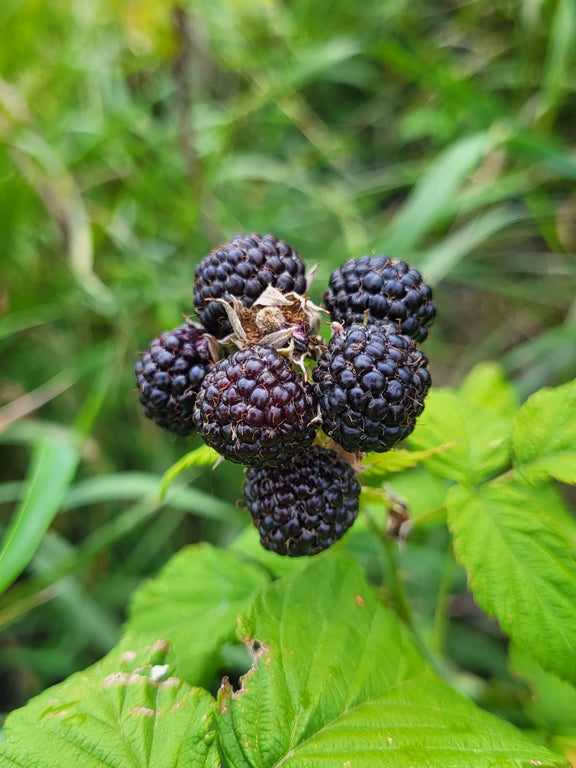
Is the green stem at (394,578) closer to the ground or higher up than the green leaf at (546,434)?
closer to the ground

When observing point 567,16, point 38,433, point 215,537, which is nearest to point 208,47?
point 567,16

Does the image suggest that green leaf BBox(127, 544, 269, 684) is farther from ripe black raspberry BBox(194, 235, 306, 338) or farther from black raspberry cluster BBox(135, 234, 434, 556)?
ripe black raspberry BBox(194, 235, 306, 338)

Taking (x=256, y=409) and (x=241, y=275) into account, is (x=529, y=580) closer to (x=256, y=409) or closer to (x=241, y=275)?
(x=256, y=409)

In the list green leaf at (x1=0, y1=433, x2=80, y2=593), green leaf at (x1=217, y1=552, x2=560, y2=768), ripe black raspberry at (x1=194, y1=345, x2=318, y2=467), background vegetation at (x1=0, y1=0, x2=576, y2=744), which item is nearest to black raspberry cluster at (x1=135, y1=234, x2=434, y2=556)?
ripe black raspberry at (x1=194, y1=345, x2=318, y2=467)

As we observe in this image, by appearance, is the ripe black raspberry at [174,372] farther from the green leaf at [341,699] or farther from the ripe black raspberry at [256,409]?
the green leaf at [341,699]

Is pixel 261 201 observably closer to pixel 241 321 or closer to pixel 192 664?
pixel 241 321

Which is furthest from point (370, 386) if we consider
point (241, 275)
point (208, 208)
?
point (208, 208)

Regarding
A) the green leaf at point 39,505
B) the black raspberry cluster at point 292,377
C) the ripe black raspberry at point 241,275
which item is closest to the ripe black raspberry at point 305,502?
the black raspberry cluster at point 292,377
